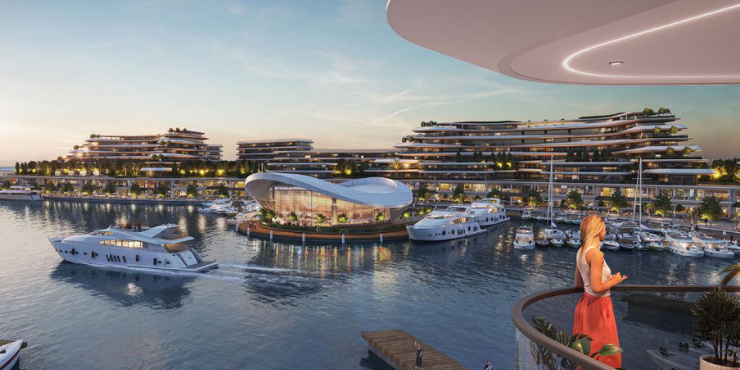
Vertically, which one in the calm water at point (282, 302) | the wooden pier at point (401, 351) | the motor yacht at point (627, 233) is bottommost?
the calm water at point (282, 302)

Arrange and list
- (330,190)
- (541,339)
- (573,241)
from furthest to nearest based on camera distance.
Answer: (330,190)
(573,241)
(541,339)

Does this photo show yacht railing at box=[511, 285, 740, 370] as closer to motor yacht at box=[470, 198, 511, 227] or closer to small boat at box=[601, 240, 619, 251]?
small boat at box=[601, 240, 619, 251]

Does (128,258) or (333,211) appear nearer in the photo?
(128,258)

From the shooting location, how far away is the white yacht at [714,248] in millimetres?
45562

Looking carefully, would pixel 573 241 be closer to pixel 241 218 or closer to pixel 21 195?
pixel 241 218

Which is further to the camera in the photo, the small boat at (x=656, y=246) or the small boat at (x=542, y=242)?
the small boat at (x=542, y=242)

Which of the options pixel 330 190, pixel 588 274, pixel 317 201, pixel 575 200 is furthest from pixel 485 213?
pixel 588 274

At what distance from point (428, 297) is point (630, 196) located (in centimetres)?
7292

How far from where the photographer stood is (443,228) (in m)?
55.2

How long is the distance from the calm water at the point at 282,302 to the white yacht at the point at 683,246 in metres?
1.19

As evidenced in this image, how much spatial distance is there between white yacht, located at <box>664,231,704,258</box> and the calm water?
1.19 m

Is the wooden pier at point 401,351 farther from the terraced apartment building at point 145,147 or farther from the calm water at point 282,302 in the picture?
the terraced apartment building at point 145,147

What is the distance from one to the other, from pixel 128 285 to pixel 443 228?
114 feet

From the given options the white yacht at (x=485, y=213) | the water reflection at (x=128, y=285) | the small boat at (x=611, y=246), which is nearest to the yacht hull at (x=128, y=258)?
the water reflection at (x=128, y=285)
